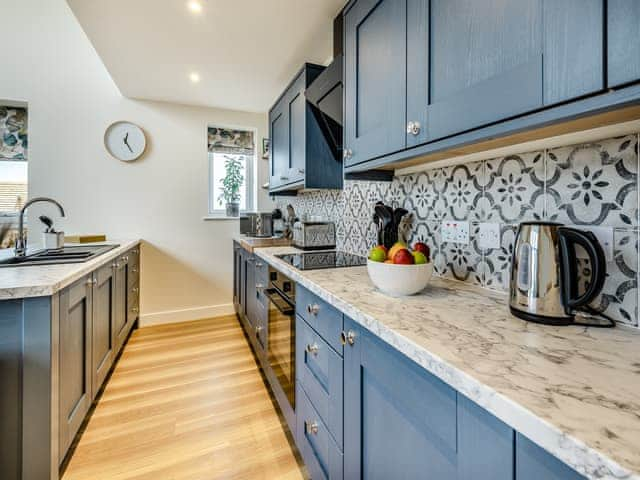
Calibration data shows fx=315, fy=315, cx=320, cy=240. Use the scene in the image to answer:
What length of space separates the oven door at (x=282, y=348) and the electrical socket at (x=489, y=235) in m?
0.84

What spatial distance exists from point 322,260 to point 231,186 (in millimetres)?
2261

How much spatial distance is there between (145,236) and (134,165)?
2.37 ft

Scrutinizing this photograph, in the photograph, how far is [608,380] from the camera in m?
0.50

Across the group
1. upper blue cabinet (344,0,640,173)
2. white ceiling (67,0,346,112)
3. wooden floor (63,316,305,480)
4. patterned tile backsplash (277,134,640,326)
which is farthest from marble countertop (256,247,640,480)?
white ceiling (67,0,346,112)

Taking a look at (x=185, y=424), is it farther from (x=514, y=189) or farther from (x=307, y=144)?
(x=514, y=189)

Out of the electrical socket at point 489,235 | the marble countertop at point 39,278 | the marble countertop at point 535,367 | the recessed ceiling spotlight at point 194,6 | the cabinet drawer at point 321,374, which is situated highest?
the recessed ceiling spotlight at point 194,6

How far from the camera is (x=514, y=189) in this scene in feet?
3.34

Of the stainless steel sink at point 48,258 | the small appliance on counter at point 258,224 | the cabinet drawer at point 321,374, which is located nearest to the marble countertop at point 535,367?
the cabinet drawer at point 321,374

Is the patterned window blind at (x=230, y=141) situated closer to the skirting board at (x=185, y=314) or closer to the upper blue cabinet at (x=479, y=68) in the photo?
the skirting board at (x=185, y=314)

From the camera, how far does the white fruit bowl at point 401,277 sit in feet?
3.28

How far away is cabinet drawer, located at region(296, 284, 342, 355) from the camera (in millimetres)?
1039

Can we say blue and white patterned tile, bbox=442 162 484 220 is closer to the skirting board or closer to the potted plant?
the potted plant

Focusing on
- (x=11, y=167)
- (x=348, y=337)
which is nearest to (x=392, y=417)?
(x=348, y=337)

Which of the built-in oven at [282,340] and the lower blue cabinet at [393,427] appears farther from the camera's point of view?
the built-in oven at [282,340]
